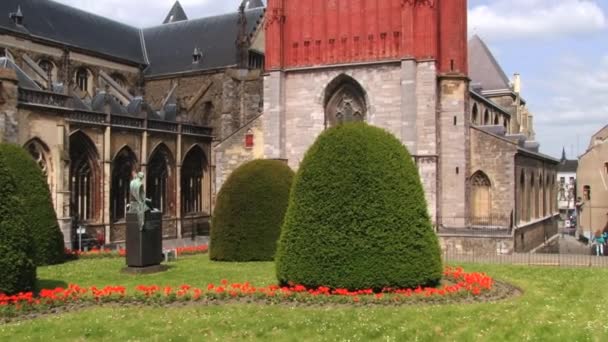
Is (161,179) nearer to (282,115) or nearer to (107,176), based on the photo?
(107,176)

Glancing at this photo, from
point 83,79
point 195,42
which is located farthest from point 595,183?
point 83,79

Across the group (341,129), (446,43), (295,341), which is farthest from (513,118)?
(295,341)

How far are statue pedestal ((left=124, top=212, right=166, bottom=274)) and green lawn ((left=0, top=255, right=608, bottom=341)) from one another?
14.3ft

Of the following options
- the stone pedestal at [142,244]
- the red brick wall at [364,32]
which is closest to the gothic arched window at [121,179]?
the red brick wall at [364,32]

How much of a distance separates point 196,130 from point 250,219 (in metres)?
20.4

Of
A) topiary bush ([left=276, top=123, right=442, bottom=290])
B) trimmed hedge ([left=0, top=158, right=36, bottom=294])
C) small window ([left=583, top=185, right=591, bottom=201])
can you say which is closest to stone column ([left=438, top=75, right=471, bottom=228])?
topiary bush ([left=276, top=123, right=442, bottom=290])

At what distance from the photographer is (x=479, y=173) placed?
28.3 metres

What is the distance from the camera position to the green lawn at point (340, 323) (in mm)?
9688

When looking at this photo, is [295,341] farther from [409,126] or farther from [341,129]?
[409,126]

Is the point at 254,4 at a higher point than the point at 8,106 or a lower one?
higher

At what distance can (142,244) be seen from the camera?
16.4 metres

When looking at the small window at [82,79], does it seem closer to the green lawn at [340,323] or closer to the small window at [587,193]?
the green lawn at [340,323]

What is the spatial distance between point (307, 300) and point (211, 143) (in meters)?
29.7

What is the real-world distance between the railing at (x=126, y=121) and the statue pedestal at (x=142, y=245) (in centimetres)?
1753
